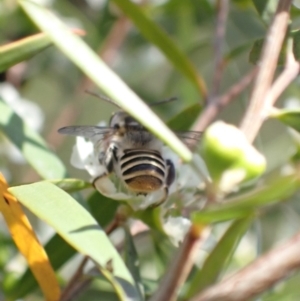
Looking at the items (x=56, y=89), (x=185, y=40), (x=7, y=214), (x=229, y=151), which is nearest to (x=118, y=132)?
(x=7, y=214)

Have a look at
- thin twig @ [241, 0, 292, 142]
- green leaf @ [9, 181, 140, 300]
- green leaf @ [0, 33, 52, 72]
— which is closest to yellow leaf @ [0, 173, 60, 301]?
green leaf @ [9, 181, 140, 300]

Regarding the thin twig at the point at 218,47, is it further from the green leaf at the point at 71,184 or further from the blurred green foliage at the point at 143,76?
the green leaf at the point at 71,184

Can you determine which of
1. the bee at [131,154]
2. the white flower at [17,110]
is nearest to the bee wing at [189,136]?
the bee at [131,154]

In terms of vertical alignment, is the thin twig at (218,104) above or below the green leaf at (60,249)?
above

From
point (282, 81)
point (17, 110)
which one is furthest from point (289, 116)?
point (17, 110)

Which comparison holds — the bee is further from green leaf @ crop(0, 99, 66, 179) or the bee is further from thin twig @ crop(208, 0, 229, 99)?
thin twig @ crop(208, 0, 229, 99)

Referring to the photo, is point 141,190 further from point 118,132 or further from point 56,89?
point 56,89
